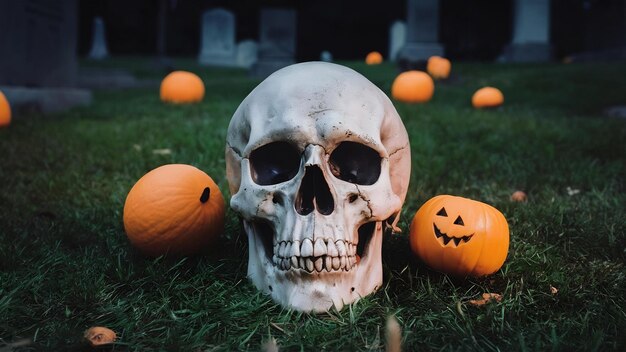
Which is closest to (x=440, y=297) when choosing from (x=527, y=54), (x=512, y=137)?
(x=512, y=137)

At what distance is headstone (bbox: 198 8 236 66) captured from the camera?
84.2ft

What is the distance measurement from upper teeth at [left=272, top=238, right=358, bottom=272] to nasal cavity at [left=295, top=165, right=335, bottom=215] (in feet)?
0.53

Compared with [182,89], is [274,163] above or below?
below

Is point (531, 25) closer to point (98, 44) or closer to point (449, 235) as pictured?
point (449, 235)

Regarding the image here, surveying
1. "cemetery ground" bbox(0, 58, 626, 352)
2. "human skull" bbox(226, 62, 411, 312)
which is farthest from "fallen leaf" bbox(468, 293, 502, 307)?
"human skull" bbox(226, 62, 411, 312)

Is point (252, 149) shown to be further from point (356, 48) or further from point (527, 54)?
point (356, 48)

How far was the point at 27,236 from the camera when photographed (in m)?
2.95

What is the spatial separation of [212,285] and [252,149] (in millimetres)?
602

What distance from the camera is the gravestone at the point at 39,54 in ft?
24.4

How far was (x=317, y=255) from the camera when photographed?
2.08 m

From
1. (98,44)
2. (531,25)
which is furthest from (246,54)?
(531,25)

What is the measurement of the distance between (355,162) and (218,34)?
2460cm

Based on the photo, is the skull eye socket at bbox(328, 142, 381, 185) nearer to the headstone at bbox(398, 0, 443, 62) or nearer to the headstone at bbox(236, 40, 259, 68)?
the headstone at bbox(398, 0, 443, 62)

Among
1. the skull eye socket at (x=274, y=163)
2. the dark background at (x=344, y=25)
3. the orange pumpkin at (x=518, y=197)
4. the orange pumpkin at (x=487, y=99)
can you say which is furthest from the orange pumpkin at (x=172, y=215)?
the dark background at (x=344, y=25)
